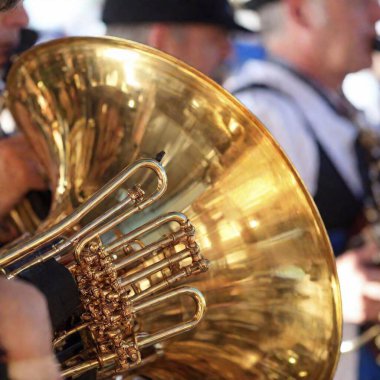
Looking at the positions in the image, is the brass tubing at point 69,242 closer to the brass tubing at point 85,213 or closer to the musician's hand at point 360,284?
the brass tubing at point 85,213

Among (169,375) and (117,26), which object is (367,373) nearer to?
(169,375)

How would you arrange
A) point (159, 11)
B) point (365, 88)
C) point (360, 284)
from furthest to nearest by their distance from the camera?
point (365, 88) → point (159, 11) → point (360, 284)

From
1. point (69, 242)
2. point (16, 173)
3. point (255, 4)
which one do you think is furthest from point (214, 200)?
point (255, 4)

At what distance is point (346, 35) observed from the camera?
2545mm

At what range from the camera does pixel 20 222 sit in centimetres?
174

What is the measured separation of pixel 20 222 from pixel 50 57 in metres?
0.34

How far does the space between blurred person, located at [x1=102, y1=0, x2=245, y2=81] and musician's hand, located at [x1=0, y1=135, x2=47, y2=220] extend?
2.42 feet

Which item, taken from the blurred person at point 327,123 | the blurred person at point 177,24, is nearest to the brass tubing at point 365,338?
the blurred person at point 327,123

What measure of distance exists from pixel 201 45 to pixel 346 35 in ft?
1.33

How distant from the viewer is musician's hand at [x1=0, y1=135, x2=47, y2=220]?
1759 mm

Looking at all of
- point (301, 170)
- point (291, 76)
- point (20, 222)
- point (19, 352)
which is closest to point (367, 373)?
point (301, 170)

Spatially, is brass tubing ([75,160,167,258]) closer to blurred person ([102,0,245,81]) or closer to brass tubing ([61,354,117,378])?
brass tubing ([61,354,117,378])

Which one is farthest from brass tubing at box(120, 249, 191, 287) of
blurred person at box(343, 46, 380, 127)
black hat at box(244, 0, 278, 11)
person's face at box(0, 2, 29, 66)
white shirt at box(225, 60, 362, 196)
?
blurred person at box(343, 46, 380, 127)

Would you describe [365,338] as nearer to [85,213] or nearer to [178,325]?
[178,325]
